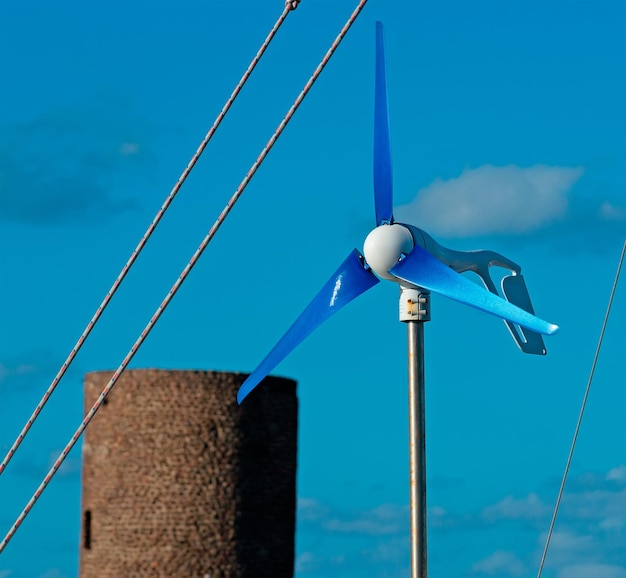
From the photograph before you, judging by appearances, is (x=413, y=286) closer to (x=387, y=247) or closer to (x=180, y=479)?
(x=387, y=247)

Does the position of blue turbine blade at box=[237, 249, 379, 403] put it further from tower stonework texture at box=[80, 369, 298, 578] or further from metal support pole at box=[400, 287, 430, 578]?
tower stonework texture at box=[80, 369, 298, 578]

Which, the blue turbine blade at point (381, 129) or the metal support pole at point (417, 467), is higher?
the blue turbine blade at point (381, 129)

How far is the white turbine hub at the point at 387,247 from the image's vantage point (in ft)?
31.1

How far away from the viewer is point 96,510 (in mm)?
22594

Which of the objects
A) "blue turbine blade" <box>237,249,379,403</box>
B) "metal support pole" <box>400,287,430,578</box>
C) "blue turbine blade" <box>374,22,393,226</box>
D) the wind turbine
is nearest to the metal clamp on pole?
the wind turbine

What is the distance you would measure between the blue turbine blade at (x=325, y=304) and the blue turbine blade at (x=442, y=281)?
1.42 ft

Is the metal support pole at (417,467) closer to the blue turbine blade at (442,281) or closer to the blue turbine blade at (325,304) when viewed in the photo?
the blue turbine blade at (442,281)

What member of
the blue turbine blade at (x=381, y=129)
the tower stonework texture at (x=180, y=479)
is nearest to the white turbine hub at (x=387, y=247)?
the blue turbine blade at (x=381, y=129)

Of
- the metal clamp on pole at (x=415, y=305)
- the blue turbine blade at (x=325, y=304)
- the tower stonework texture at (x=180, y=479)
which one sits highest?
the tower stonework texture at (x=180, y=479)

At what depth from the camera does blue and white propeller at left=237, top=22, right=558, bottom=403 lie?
9.29m

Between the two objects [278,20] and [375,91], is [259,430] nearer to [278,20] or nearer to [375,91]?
[375,91]

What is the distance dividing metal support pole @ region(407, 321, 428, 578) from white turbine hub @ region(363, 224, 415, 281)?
720mm

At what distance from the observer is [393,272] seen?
943 cm

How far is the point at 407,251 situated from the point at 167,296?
1680 millimetres
